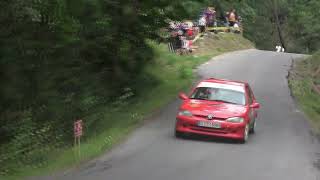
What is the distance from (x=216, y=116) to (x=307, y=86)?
1620 cm

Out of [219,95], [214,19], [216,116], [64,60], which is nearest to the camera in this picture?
[216,116]

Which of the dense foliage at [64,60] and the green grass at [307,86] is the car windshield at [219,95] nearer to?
the dense foliage at [64,60]

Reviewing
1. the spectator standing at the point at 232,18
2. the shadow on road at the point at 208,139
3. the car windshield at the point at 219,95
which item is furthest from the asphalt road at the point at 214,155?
the spectator standing at the point at 232,18

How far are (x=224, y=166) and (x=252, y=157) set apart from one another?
5.57ft

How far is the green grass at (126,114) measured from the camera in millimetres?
15107

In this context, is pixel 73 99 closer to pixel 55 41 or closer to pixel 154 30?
pixel 55 41

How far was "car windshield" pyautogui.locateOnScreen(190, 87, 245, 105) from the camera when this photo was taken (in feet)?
65.6

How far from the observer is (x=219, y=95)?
66.0ft

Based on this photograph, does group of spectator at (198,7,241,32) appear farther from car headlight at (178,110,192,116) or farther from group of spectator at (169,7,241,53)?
car headlight at (178,110,192,116)

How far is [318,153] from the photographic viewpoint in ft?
59.9

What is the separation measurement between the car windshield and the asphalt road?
46.1 inches

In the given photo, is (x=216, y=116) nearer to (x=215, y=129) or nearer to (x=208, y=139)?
(x=215, y=129)

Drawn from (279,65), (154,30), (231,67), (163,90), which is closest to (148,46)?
(154,30)

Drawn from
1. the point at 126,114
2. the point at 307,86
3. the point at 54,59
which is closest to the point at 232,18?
the point at 307,86
